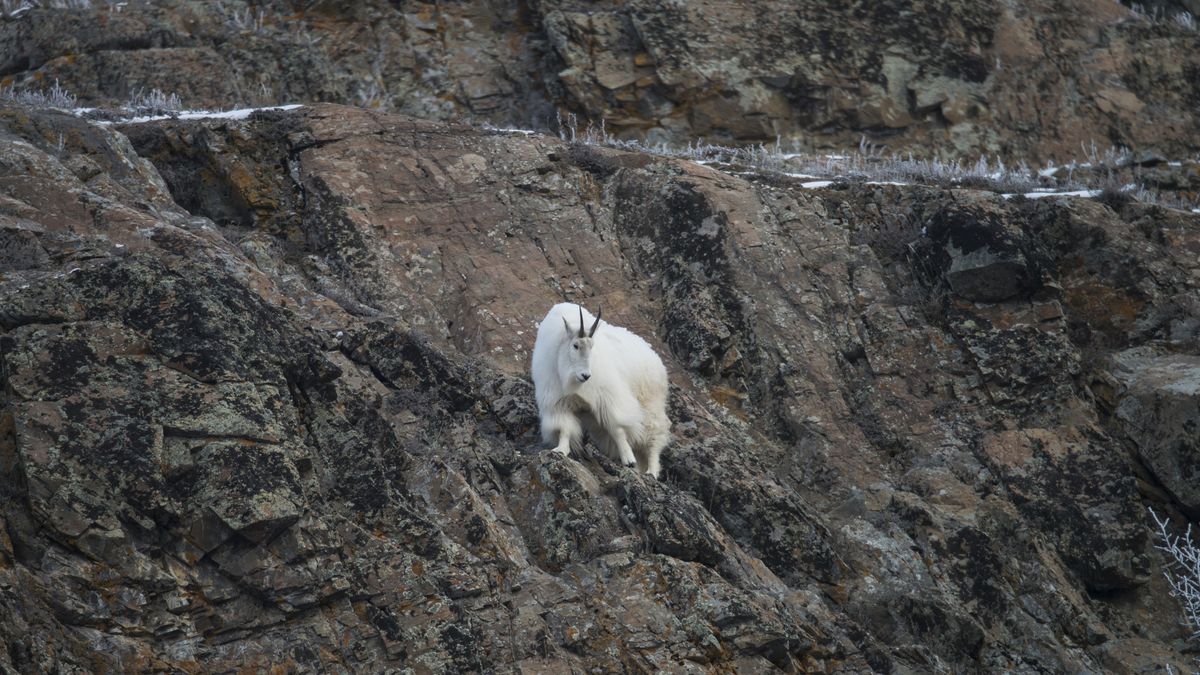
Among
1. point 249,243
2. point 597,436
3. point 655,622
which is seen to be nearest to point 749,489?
point 597,436

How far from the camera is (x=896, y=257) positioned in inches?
619

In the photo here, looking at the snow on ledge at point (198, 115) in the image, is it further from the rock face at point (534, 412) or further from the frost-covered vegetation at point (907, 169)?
the frost-covered vegetation at point (907, 169)

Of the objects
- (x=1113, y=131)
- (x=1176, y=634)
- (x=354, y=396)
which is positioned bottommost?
(x=1176, y=634)

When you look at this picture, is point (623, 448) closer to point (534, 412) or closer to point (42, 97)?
point (534, 412)

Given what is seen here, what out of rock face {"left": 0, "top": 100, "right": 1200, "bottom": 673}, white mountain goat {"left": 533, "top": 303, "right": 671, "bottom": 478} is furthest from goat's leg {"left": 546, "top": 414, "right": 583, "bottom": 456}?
rock face {"left": 0, "top": 100, "right": 1200, "bottom": 673}

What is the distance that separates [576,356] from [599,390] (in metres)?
0.49

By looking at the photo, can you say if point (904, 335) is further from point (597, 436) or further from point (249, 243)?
point (249, 243)

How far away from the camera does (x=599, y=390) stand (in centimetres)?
1202

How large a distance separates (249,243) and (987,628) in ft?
29.5

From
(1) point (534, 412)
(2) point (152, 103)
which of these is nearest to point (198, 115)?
(2) point (152, 103)

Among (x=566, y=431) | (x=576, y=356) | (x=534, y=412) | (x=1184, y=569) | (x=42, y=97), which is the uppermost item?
(x=42, y=97)

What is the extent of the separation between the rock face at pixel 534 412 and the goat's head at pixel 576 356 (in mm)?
725

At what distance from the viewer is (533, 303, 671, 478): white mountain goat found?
1175cm

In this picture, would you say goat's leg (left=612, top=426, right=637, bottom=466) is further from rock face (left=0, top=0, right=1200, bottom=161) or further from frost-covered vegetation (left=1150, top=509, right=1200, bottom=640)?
rock face (left=0, top=0, right=1200, bottom=161)
